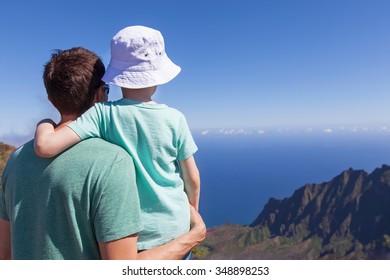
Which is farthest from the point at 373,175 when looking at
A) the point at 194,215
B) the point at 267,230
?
the point at 194,215

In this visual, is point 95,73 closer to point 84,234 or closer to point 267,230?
point 84,234

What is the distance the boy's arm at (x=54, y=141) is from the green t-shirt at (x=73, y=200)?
0.10ft

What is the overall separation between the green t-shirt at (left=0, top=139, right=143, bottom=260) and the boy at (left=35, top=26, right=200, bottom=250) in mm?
149

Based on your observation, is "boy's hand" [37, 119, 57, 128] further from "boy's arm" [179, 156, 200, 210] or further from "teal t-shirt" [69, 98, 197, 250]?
"boy's arm" [179, 156, 200, 210]

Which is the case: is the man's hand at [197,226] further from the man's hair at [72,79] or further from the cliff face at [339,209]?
the cliff face at [339,209]

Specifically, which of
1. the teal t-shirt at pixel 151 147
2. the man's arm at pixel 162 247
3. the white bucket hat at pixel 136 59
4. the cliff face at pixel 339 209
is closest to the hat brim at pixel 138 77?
the white bucket hat at pixel 136 59

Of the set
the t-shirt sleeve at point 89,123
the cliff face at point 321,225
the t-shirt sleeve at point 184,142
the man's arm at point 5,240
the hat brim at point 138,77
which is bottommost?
the cliff face at point 321,225

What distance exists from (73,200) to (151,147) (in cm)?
47

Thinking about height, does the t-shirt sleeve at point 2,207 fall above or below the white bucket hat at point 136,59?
below

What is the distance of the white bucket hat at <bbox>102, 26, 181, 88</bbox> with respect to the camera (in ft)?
5.80

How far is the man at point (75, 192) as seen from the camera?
143 centimetres

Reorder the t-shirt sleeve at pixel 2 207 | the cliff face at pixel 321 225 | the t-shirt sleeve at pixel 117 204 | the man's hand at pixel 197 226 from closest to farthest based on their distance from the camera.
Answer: the t-shirt sleeve at pixel 117 204 → the t-shirt sleeve at pixel 2 207 → the man's hand at pixel 197 226 → the cliff face at pixel 321 225

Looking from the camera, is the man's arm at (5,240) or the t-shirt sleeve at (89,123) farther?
the man's arm at (5,240)

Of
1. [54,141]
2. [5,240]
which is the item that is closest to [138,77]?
[54,141]
